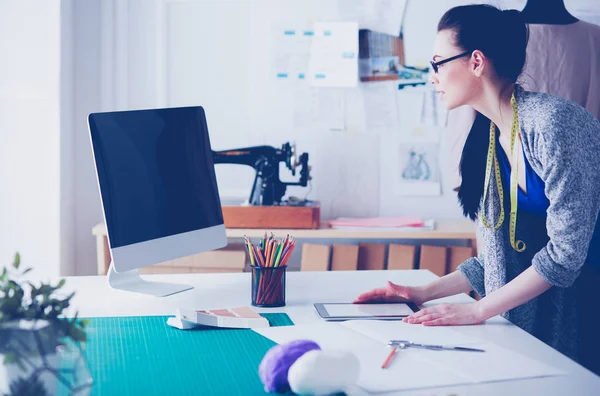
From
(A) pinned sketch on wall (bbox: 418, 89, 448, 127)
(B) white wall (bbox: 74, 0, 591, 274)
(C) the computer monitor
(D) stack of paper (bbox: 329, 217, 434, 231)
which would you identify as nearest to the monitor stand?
(C) the computer monitor

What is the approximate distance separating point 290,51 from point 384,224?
3.17ft

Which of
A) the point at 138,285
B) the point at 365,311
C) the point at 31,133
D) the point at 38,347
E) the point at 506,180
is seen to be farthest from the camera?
the point at 31,133

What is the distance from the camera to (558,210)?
1502mm

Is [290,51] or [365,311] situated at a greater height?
[290,51]

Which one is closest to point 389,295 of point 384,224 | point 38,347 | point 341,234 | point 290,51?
point 38,347

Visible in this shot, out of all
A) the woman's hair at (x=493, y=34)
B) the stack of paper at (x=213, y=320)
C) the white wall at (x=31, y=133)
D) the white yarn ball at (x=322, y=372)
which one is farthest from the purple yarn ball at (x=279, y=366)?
the white wall at (x=31, y=133)

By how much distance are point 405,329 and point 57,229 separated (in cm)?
223

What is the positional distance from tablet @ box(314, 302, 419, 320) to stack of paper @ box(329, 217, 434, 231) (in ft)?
4.83

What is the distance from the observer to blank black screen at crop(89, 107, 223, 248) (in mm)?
1673

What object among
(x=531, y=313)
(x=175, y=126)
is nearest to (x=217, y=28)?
(x=175, y=126)

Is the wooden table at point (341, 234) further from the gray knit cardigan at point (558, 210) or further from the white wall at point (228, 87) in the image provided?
the gray knit cardigan at point (558, 210)

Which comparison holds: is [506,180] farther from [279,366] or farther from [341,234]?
[341,234]

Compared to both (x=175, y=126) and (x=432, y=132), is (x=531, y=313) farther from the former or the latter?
(x=432, y=132)

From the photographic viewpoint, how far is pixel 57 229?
327 centimetres
